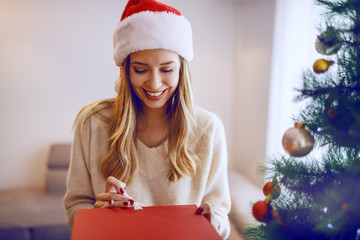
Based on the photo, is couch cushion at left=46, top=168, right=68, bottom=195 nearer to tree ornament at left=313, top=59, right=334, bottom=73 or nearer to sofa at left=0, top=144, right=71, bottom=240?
Answer: sofa at left=0, top=144, right=71, bottom=240

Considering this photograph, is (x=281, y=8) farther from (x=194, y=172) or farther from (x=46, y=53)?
(x=46, y=53)

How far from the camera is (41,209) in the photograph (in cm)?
242

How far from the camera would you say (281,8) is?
2.30 meters

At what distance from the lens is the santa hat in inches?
39.3

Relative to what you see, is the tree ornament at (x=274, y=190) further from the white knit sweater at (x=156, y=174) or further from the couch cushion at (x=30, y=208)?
the couch cushion at (x=30, y=208)

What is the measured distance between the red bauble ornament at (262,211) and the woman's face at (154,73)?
23.0 inches

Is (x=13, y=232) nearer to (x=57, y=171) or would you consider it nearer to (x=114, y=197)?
(x=57, y=171)

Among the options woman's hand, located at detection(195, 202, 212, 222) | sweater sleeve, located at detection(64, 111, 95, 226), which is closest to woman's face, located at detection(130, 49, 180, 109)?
sweater sleeve, located at detection(64, 111, 95, 226)

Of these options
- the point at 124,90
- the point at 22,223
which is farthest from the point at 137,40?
the point at 22,223

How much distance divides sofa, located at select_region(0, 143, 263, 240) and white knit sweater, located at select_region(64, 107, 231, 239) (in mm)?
866

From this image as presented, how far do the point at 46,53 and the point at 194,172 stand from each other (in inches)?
92.2

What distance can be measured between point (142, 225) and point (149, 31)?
26.8 inches

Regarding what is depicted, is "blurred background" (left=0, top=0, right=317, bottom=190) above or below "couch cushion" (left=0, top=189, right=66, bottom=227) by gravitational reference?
above

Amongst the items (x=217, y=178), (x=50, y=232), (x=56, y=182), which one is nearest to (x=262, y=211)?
(x=217, y=178)
